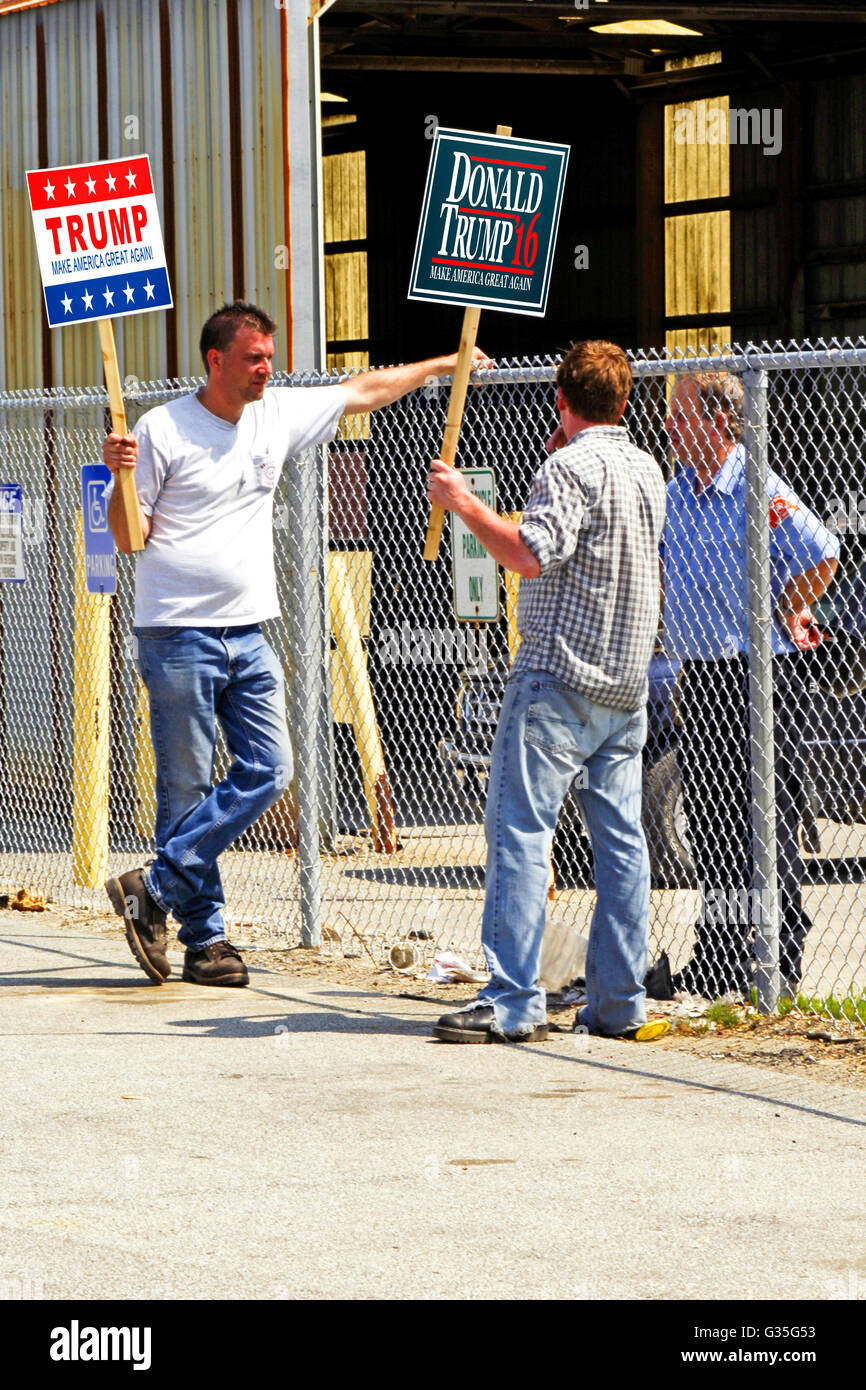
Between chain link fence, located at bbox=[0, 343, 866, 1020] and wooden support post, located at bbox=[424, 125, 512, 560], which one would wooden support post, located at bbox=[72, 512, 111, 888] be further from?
wooden support post, located at bbox=[424, 125, 512, 560]

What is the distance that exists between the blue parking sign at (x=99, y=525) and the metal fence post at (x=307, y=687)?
1.43m

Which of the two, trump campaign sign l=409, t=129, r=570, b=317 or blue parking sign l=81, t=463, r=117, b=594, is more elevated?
trump campaign sign l=409, t=129, r=570, b=317

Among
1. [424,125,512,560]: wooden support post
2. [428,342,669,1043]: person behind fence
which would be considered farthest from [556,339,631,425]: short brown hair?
[424,125,512,560]: wooden support post

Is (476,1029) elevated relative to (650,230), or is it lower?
lower

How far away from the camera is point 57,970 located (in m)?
7.95

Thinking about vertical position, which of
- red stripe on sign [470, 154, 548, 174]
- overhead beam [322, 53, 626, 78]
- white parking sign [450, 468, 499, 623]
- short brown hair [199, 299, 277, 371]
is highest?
overhead beam [322, 53, 626, 78]

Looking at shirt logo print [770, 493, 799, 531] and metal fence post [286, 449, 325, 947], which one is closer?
shirt logo print [770, 493, 799, 531]

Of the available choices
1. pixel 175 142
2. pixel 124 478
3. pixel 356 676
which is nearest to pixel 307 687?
pixel 124 478

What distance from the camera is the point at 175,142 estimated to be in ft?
40.0

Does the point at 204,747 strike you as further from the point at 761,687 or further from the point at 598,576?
the point at 761,687

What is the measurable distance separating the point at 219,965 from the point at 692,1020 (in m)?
1.70

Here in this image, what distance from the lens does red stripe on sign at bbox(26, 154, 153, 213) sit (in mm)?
7559

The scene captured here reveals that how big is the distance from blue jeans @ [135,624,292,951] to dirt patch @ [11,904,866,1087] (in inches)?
24.2

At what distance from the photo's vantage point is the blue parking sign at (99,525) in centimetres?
950
